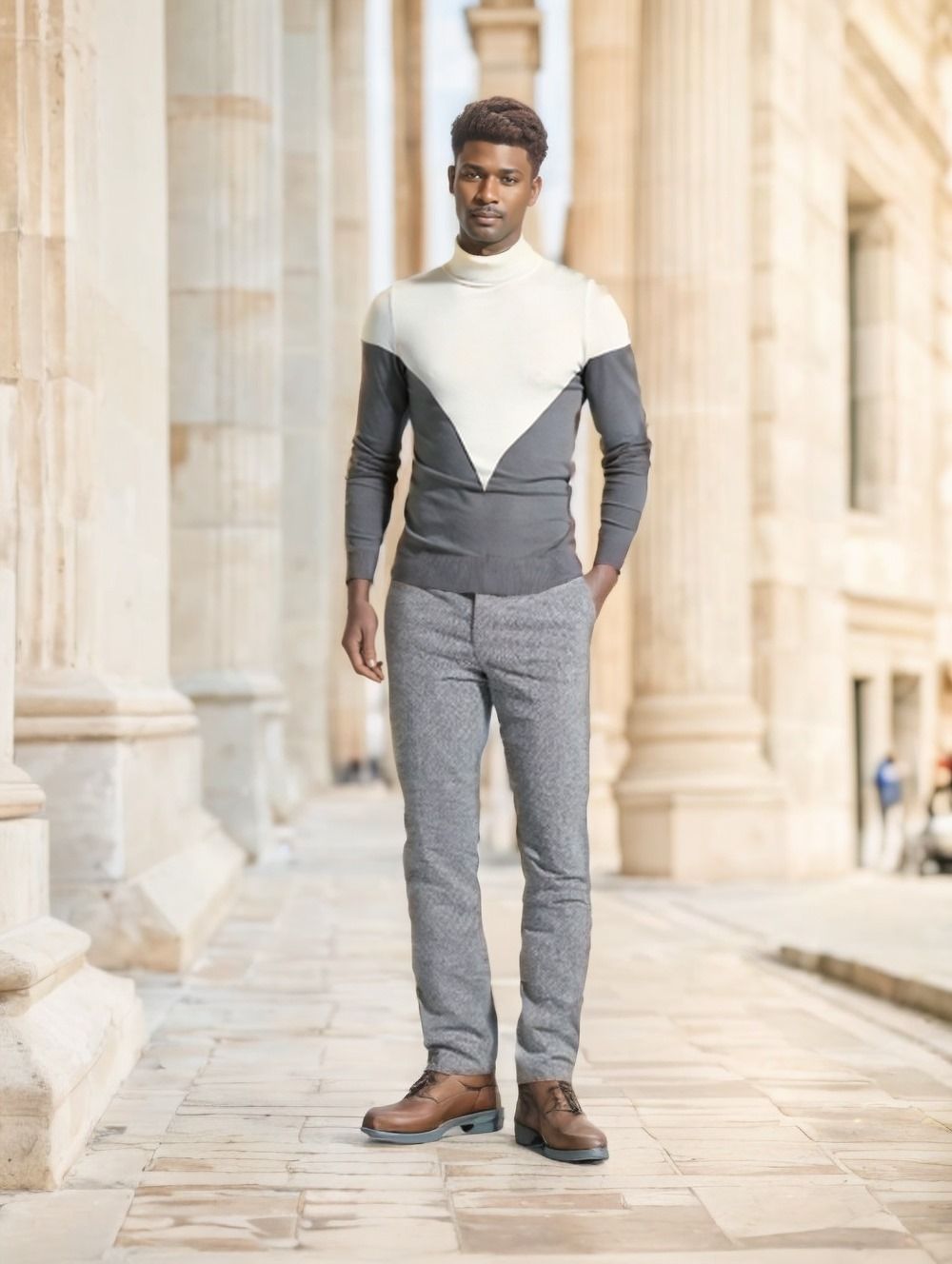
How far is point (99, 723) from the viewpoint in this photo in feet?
24.5

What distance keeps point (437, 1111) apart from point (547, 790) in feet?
2.61

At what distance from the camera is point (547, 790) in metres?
4.95

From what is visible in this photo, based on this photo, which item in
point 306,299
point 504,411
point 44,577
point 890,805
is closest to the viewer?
point 504,411

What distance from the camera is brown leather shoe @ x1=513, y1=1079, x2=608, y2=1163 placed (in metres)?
4.74

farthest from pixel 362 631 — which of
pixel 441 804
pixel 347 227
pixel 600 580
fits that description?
pixel 347 227

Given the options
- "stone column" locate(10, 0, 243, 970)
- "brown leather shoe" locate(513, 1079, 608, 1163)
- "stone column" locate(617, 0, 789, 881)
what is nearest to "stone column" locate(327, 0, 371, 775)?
"stone column" locate(617, 0, 789, 881)

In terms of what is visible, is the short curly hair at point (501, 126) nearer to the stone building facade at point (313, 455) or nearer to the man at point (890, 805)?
the stone building facade at point (313, 455)

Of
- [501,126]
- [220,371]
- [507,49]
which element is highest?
[507,49]

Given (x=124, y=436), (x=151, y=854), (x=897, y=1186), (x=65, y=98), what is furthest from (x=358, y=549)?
(x=151, y=854)

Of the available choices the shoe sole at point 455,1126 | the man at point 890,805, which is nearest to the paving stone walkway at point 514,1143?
the shoe sole at point 455,1126

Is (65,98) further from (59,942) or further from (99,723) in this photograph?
(59,942)

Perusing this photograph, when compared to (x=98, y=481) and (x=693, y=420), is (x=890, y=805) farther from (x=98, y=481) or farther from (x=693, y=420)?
(x=98, y=481)

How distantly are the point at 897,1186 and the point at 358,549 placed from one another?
6.32ft

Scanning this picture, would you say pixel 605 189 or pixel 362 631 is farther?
pixel 605 189
